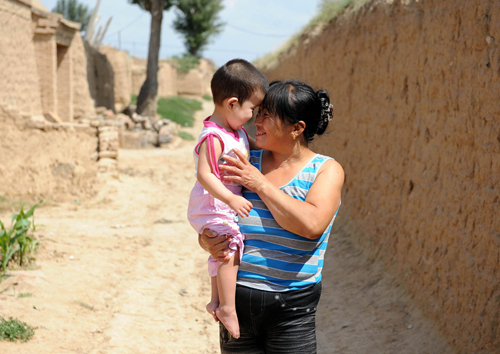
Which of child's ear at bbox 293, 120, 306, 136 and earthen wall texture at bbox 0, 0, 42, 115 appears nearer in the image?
child's ear at bbox 293, 120, 306, 136

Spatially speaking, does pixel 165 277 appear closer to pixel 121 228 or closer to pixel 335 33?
pixel 121 228

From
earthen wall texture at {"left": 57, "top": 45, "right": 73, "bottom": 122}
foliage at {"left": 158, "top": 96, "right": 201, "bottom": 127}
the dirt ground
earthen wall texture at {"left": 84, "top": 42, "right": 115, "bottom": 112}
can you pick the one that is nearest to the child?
the dirt ground

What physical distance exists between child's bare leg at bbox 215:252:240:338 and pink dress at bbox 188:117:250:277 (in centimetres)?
5

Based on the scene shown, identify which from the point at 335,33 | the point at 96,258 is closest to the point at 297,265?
the point at 96,258

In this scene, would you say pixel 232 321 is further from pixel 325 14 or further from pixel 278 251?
pixel 325 14

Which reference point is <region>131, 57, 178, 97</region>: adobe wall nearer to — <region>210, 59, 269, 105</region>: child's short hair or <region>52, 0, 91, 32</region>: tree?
<region>52, 0, 91, 32</region>: tree

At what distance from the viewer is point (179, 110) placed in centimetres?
2444

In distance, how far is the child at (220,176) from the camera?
1.93 metres

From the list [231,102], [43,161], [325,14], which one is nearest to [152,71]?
[43,161]

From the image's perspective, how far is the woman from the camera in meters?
1.84

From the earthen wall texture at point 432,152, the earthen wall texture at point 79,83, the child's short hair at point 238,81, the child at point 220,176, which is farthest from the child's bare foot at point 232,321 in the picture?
the earthen wall texture at point 79,83

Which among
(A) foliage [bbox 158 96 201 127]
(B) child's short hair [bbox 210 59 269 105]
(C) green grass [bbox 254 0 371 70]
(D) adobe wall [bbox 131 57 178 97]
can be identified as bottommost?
(A) foliage [bbox 158 96 201 127]

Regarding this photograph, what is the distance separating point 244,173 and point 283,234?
286 mm

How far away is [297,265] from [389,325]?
239 centimetres
